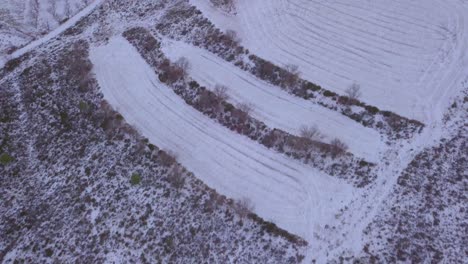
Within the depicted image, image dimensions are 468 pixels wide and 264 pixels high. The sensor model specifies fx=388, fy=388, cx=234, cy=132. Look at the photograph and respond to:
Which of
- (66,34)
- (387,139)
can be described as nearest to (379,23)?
(387,139)

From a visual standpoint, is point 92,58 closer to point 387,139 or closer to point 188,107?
point 188,107

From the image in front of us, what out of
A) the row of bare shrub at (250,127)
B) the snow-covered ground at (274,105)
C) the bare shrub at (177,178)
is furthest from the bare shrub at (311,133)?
the bare shrub at (177,178)

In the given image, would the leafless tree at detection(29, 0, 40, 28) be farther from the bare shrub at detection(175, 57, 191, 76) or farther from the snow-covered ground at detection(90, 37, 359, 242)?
the bare shrub at detection(175, 57, 191, 76)

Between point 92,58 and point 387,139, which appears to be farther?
point 92,58

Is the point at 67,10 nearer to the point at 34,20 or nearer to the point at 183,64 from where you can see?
the point at 34,20

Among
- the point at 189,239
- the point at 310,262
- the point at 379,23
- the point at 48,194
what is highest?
the point at 379,23

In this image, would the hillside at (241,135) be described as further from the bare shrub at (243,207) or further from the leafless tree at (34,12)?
the leafless tree at (34,12)

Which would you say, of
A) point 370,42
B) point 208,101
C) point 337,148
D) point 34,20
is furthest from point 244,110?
point 34,20
